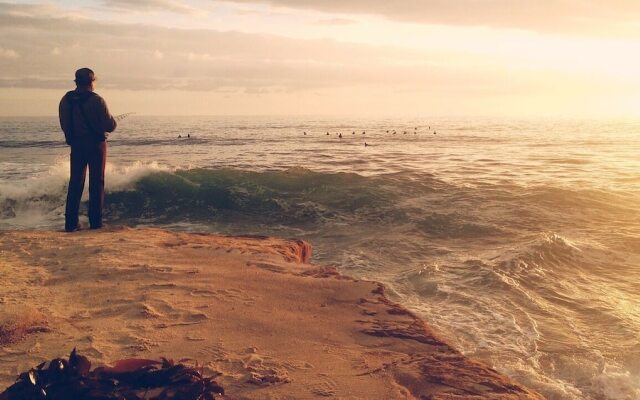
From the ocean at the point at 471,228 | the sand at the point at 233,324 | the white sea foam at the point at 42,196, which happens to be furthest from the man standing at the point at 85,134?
the white sea foam at the point at 42,196

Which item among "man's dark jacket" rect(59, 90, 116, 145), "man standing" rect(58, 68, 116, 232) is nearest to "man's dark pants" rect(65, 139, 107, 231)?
"man standing" rect(58, 68, 116, 232)

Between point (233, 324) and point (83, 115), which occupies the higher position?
point (83, 115)

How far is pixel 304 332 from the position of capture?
13.2 ft

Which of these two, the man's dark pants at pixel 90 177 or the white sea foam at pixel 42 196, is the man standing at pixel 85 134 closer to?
the man's dark pants at pixel 90 177

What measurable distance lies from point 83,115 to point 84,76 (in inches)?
22.3

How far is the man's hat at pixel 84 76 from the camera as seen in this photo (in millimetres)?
7012

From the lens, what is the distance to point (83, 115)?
715 cm

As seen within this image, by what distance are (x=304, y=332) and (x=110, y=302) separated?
71.5 inches

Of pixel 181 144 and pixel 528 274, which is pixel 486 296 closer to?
pixel 528 274

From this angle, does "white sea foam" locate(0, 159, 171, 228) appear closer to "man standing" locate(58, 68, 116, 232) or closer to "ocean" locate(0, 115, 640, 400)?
"ocean" locate(0, 115, 640, 400)

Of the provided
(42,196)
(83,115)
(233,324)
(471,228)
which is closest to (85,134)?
(83,115)

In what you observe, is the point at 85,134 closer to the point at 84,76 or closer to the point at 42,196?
the point at 84,76

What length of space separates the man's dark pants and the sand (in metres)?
1.54

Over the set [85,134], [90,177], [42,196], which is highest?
[85,134]
